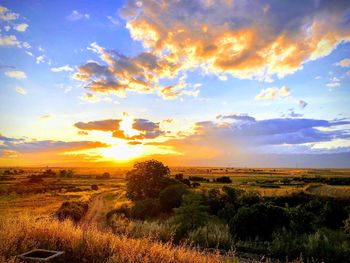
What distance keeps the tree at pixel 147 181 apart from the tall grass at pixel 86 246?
31.2 metres

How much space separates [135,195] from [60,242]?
3364 centimetres

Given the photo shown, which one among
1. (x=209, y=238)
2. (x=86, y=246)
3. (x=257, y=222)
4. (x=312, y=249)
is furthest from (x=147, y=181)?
(x=86, y=246)

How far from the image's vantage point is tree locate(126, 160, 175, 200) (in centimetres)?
4406

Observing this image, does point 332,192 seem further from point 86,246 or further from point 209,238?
point 86,246

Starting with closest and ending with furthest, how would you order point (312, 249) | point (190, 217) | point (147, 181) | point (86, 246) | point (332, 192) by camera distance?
point (86, 246) < point (312, 249) < point (190, 217) < point (332, 192) < point (147, 181)

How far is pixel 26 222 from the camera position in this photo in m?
13.5

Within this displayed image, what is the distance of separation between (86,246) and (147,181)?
33582 mm

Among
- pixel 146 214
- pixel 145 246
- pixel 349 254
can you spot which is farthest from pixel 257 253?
pixel 146 214

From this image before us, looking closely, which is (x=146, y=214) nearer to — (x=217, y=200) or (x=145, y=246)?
(x=217, y=200)

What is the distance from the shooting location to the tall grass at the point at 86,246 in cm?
977

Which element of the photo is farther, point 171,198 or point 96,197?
point 96,197

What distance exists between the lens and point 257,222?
78.1 ft

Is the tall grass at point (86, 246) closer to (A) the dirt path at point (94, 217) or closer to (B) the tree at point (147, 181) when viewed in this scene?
(A) the dirt path at point (94, 217)

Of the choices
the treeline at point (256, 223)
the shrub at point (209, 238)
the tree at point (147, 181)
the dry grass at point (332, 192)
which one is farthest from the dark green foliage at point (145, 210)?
the dry grass at point (332, 192)
